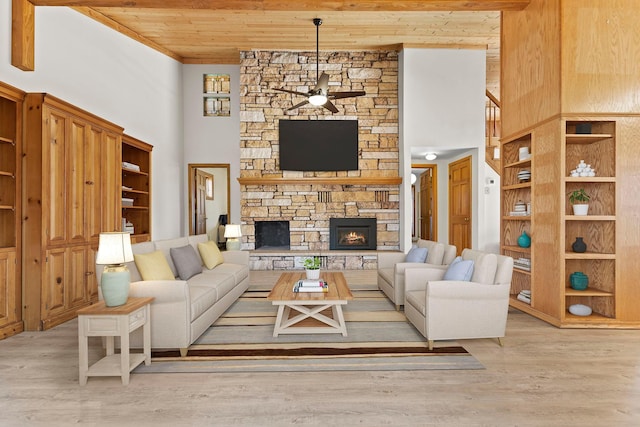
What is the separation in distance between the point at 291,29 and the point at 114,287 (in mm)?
5228

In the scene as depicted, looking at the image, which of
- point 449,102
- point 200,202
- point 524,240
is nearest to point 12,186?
point 200,202

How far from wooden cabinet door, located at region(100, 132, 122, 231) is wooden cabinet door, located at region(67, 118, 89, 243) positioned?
35 cm

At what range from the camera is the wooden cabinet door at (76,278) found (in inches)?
156

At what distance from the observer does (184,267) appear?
404 centimetres

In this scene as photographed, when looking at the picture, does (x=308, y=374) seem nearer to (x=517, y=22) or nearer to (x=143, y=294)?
(x=143, y=294)

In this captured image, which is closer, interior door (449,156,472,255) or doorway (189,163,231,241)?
interior door (449,156,472,255)

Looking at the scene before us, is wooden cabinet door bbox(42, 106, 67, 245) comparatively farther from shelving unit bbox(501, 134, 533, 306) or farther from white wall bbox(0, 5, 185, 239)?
shelving unit bbox(501, 134, 533, 306)

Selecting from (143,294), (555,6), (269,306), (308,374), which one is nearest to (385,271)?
(269,306)

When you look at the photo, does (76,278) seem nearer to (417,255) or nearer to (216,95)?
(417,255)

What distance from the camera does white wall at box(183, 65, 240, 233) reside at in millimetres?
7566

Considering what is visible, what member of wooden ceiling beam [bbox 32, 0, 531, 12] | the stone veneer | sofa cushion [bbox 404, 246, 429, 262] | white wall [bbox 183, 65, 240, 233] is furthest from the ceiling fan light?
white wall [bbox 183, 65, 240, 233]

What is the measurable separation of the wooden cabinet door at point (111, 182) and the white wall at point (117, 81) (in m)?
0.57

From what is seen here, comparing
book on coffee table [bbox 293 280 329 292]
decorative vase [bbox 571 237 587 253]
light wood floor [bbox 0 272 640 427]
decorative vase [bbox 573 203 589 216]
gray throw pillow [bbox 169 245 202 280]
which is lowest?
light wood floor [bbox 0 272 640 427]

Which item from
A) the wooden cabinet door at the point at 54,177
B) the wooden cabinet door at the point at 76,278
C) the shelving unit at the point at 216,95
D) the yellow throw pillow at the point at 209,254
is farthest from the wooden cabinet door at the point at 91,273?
the shelving unit at the point at 216,95
